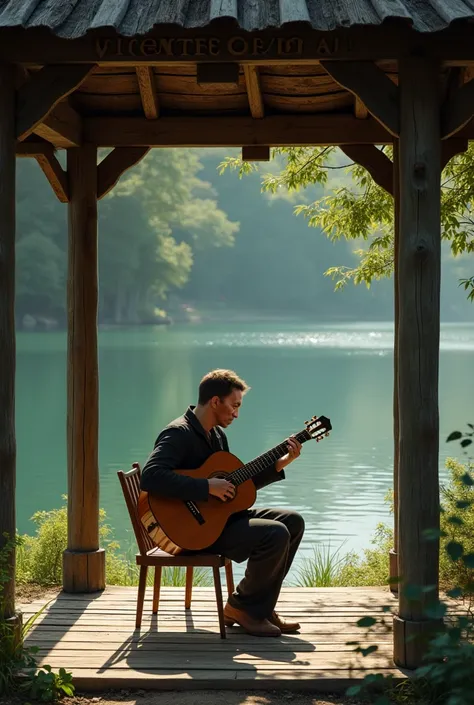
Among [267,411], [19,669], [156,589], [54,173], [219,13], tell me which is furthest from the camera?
[267,411]

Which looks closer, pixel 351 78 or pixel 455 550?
pixel 455 550

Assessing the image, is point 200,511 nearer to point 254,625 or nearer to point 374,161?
point 254,625

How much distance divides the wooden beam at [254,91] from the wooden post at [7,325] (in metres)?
1.45

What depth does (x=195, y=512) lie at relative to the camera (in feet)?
17.4

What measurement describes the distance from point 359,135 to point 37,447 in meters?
12.9

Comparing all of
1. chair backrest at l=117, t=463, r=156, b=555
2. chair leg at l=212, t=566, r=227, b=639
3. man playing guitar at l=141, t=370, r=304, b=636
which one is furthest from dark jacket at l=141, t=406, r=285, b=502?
chair leg at l=212, t=566, r=227, b=639

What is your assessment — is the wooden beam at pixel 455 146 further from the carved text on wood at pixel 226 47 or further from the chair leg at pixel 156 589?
the chair leg at pixel 156 589

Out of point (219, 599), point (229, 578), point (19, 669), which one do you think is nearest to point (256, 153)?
point (229, 578)

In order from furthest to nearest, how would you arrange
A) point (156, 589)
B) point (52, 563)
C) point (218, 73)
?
point (52, 563) < point (156, 589) < point (218, 73)

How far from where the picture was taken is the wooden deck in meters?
4.78

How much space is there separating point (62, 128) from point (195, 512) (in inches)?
89.5

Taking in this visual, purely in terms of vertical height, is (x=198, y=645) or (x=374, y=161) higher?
(x=374, y=161)

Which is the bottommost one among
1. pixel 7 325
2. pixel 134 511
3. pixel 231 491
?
pixel 134 511

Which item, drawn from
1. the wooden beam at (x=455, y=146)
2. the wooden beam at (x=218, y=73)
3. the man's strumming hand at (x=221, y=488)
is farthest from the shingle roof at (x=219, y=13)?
the man's strumming hand at (x=221, y=488)
